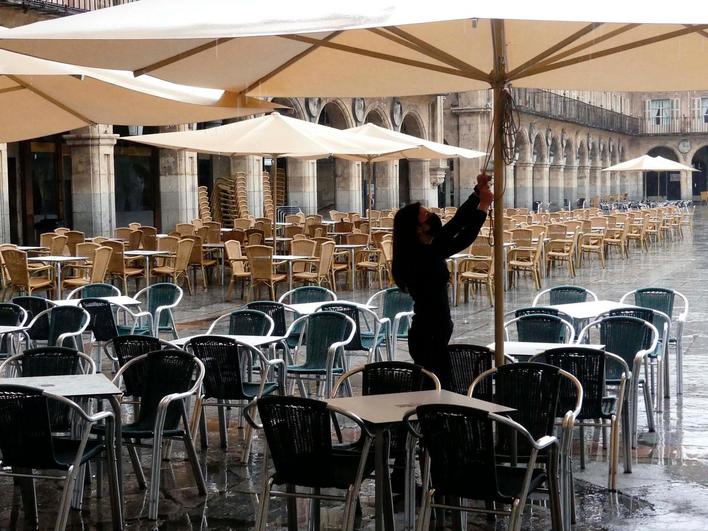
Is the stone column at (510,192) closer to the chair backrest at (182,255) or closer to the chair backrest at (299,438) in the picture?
the chair backrest at (182,255)

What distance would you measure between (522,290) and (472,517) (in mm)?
11343

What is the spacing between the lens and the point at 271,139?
12.0 meters

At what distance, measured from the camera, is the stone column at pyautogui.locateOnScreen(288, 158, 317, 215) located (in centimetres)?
2880

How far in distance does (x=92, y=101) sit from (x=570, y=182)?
55079 mm

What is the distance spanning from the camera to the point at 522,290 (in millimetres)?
16531

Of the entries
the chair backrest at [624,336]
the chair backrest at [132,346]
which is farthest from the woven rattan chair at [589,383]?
the chair backrest at [132,346]

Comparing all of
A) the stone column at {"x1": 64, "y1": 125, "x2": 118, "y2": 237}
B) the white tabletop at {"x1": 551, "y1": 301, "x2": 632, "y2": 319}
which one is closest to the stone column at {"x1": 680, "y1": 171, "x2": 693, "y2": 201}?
the stone column at {"x1": 64, "y1": 125, "x2": 118, "y2": 237}

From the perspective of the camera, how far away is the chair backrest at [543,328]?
7.24 metres

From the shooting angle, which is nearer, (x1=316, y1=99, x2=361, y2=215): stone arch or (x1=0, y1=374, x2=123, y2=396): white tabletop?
(x1=0, y1=374, x2=123, y2=396): white tabletop

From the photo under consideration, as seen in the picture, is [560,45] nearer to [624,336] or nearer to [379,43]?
[379,43]

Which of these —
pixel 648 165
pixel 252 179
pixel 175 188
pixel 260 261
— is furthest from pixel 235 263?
pixel 648 165

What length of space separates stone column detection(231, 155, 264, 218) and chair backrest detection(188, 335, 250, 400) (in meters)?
19.7

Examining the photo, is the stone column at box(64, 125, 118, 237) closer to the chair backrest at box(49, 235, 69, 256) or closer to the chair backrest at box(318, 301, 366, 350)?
the chair backrest at box(49, 235, 69, 256)

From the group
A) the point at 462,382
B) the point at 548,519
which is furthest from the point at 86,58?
the point at 548,519
